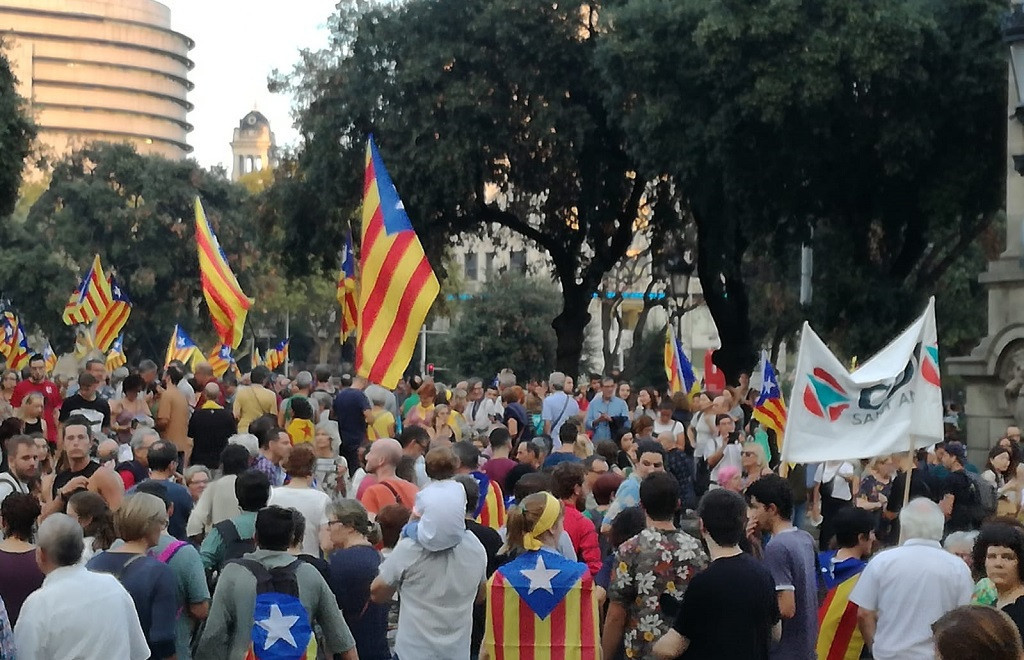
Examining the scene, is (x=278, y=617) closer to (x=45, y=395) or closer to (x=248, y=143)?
(x=45, y=395)

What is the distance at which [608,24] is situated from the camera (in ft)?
102

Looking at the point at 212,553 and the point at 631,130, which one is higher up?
the point at 631,130

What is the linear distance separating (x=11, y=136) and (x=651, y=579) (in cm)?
2554

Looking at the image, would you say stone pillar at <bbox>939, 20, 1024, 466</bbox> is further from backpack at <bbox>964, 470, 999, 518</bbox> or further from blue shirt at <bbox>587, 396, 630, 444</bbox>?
backpack at <bbox>964, 470, 999, 518</bbox>

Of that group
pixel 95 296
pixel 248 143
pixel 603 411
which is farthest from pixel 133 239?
pixel 248 143

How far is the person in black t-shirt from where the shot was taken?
6262mm

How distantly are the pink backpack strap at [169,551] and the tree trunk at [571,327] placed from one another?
2934 centimetres

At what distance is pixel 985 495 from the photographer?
448 inches

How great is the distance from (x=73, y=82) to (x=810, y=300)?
461 ft

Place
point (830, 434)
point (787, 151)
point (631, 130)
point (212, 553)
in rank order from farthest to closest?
point (631, 130) → point (787, 151) → point (830, 434) → point (212, 553)

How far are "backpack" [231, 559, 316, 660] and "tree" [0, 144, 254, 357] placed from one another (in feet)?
175

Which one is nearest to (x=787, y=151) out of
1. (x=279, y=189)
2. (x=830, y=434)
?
(x=279, y=189)

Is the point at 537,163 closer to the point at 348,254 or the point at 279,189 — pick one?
the point at 279,189

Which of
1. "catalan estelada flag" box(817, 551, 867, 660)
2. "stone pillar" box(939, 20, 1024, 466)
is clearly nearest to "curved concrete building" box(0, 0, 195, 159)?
"stone pillar" box(939, 20, 1024, 466)
